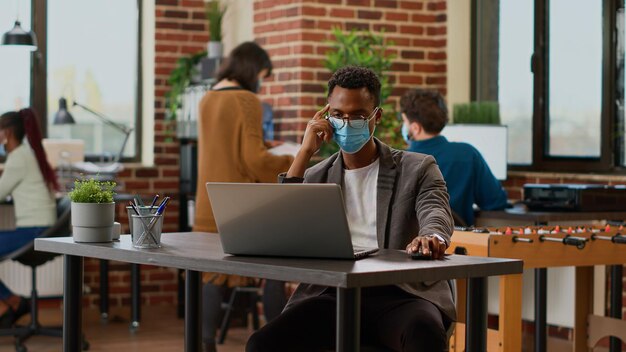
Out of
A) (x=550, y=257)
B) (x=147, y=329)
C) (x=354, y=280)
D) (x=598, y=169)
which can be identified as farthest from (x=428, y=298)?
(x=147, y=329)

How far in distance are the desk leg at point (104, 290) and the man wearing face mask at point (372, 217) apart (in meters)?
3.58

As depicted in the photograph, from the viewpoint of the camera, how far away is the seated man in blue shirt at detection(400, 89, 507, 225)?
206 inches

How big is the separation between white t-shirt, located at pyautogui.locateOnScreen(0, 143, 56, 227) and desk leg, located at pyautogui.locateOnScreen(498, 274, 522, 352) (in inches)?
110

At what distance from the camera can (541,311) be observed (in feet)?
15.7

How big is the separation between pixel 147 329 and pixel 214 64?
64.2 inches

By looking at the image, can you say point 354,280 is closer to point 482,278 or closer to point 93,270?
point 482,278

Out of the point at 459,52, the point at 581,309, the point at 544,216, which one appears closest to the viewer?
the point at 581,309

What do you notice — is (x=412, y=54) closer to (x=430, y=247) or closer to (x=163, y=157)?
(x=163, y=157)

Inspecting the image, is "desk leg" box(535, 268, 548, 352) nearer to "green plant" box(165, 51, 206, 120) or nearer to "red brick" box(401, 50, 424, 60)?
"red brick" box(401, 50, 424, 60)

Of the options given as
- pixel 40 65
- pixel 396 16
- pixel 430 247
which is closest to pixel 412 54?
pixel 396 16

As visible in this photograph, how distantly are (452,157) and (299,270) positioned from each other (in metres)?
2.69

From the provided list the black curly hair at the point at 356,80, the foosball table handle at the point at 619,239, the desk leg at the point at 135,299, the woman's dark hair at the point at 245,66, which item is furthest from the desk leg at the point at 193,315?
the desk leg at the point at 135,299

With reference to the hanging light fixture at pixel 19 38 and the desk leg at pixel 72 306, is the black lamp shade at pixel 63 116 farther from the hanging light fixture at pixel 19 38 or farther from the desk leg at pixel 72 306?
the desk leg at pixel 72 306

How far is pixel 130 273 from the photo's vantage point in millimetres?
7375
